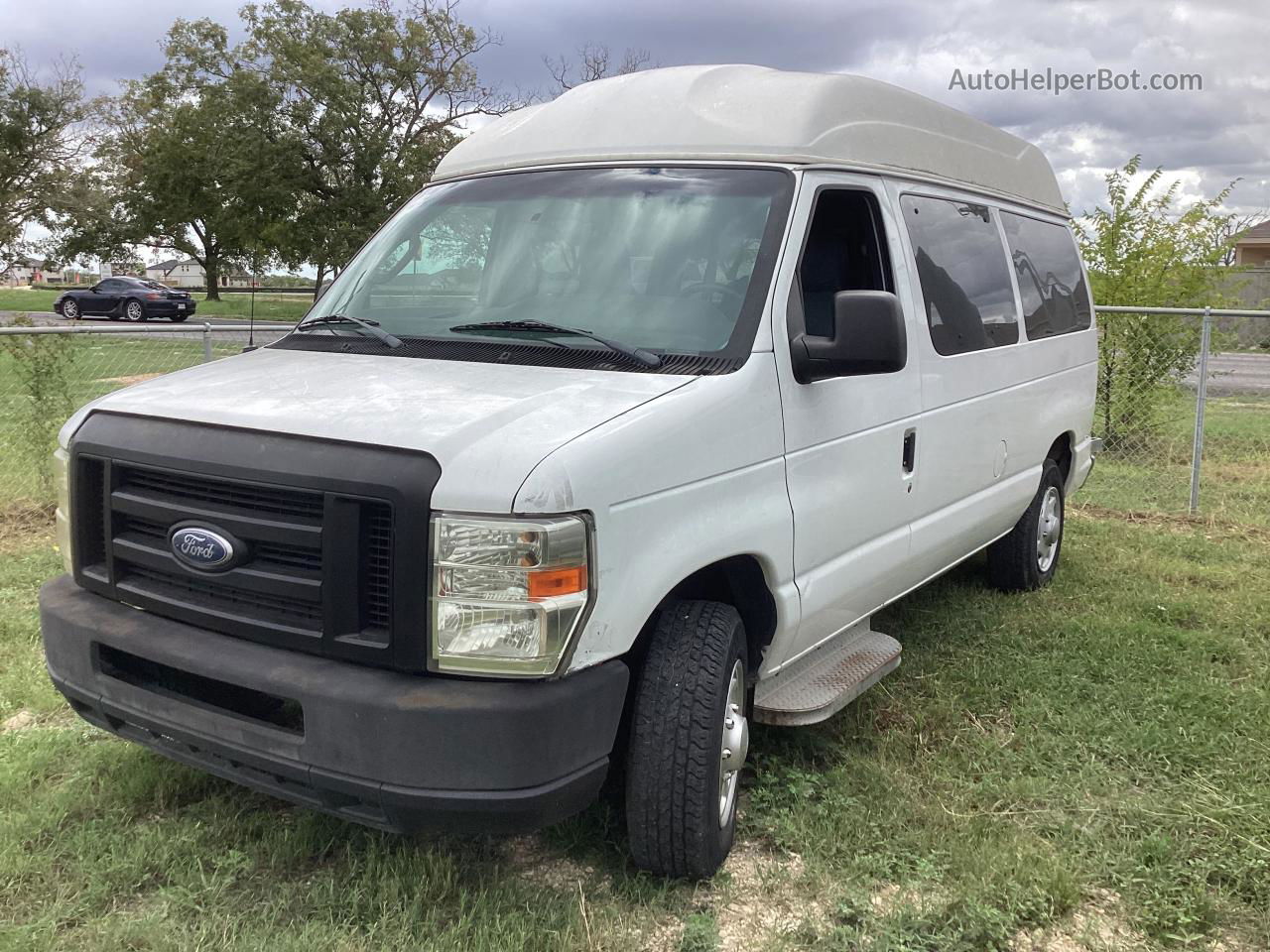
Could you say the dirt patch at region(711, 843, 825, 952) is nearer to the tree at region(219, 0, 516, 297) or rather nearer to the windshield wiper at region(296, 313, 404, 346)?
the windshield wiper at region(296, 313, 404, 346)

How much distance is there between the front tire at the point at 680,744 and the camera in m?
3.04

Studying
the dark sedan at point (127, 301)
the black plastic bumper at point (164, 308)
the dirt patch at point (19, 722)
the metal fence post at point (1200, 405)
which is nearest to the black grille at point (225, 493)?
the dirt patch at point (19, 722)

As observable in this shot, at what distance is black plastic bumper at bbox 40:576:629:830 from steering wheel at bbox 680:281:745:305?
131cm

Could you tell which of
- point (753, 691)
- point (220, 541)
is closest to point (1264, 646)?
point (753, 691)

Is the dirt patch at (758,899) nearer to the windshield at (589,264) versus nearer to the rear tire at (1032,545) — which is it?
the windshield at (589,264)

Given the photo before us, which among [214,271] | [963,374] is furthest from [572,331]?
[214,271]

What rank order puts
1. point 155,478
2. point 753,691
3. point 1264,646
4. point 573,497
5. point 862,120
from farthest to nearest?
point 1264,646
point 862,120
point 753,691
point 155,478
point 573,497

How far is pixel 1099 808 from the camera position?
3760 millimetres

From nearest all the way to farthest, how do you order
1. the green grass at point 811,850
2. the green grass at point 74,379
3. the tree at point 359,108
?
1. the green grass at point 811,850
2. the green grass at point 74,379
3. the tree at point 359,108

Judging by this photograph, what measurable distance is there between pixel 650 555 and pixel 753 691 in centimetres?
107

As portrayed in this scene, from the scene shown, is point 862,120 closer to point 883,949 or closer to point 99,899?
point 883,949

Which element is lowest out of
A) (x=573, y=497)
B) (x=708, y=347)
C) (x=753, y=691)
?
(x=753, y=691)

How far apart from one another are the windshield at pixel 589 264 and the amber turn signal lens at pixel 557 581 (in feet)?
3.18

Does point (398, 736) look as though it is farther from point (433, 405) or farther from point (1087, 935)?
point (1087, 935)
